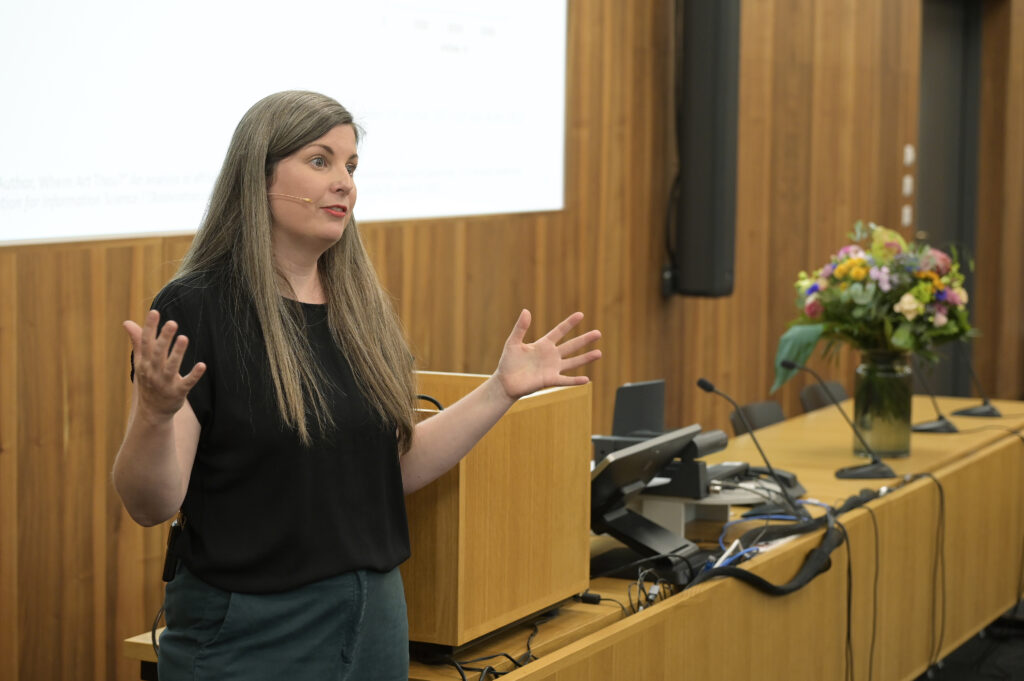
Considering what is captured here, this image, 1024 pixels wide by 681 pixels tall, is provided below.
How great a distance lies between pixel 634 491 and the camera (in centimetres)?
262

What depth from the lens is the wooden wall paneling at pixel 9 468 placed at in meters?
3.00

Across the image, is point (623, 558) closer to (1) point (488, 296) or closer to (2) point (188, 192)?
(2) point (188, 192)

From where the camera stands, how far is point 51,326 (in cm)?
312

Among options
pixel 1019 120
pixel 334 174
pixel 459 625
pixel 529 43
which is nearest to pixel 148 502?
pixel 334 174

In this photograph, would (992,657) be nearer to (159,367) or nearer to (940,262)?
(940,262)

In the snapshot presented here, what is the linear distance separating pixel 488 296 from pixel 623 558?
7.20 ft

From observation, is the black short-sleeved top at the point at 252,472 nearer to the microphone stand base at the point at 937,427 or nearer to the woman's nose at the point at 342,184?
the woman's nose at the point at 342,184

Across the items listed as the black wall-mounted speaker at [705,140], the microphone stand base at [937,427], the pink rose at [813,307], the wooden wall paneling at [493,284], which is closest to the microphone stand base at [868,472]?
Result: the pink rose at [813,307]

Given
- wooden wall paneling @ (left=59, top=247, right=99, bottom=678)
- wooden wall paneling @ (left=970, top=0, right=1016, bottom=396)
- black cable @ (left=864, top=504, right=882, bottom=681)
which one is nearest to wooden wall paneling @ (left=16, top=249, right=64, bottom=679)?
wooden wall paneling @ (left=59, top=247, right=99, bottom=678)

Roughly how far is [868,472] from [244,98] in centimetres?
202

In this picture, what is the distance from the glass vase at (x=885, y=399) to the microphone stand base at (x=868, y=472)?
0.65 ft

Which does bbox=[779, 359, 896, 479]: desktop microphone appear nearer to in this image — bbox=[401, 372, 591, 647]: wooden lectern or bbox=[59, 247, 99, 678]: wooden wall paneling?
bbox=[401, 372, 591, 647]: wooden lectern

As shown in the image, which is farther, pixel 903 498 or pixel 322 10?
pixel 322 10

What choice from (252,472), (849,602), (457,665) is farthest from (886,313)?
(252,472)
